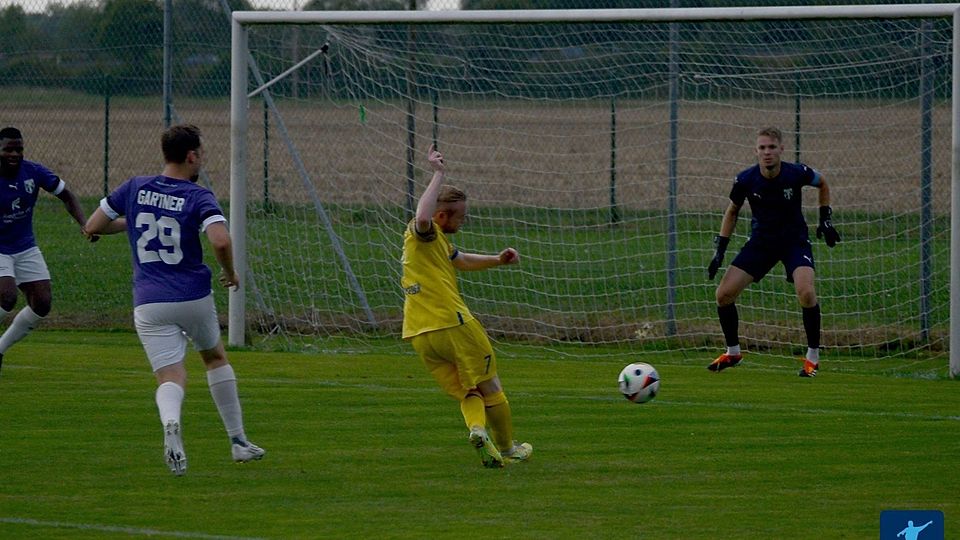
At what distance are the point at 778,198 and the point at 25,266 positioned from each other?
6.22 metres

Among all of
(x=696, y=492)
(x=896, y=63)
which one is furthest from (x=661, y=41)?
(x=696, y=492)

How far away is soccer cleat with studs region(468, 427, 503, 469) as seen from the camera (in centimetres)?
795

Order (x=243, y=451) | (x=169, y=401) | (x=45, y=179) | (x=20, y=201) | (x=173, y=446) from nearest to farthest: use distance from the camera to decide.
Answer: (x=173, y=446), (x=169, y=401), (x=243, y=451), (x=20, y=201), (x=45, y=179)

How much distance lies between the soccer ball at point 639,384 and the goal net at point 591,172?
172 inches

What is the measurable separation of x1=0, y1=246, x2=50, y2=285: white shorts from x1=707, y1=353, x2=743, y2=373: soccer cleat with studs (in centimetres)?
561

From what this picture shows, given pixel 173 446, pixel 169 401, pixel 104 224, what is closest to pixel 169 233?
pixel 104 224

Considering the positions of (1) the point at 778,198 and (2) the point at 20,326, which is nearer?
(2) the point at 20,326

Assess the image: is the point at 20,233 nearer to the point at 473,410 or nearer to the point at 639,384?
the point at 473,410

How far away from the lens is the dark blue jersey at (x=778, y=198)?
12.4m

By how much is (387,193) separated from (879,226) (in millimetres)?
5037

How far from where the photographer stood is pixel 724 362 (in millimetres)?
12680

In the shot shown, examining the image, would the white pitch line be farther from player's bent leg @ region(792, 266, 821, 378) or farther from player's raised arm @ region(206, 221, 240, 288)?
player's bent leg @ region(792, 266, 821, 378)

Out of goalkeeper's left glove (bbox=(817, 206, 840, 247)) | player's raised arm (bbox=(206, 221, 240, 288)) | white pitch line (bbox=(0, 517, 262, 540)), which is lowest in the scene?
white pitch line (bbox=(0, 517, 262, 540))

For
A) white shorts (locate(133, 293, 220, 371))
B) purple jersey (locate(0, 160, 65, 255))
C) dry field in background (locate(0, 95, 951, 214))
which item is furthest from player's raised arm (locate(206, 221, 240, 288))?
dry field in background (locate(0, 95, 951, 214))
